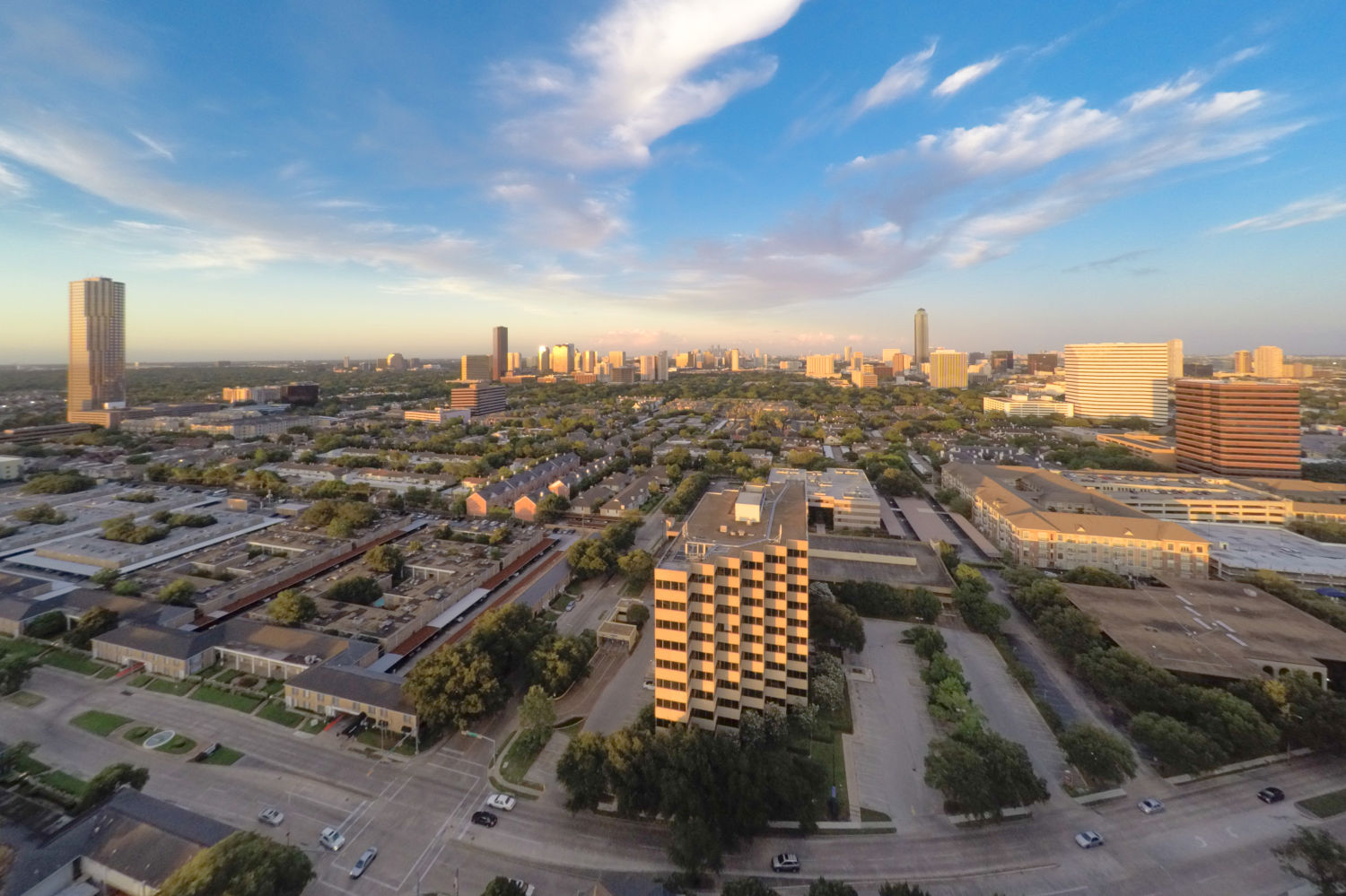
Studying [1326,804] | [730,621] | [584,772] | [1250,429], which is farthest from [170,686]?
[1250,429]

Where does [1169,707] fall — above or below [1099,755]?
above

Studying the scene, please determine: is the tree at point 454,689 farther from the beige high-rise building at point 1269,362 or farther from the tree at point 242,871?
the beige high-rise building at point 1269,362

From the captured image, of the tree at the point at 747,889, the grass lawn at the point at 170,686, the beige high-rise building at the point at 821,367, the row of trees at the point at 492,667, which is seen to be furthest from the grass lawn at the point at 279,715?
the beige high-rise building at the point at 821,367

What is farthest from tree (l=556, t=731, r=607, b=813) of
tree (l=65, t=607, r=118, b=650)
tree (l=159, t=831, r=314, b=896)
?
tree (l=65, t=607, r=118, b=650)

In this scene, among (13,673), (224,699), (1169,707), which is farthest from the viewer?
(224,699)

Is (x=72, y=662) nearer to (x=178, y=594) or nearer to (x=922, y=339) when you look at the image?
(x=178, y=594)

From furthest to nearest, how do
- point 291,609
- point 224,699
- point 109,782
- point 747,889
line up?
point 291,609 < point 224,699 < point 109,782 < point 747,889

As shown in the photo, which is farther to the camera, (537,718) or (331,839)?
(537,718)
